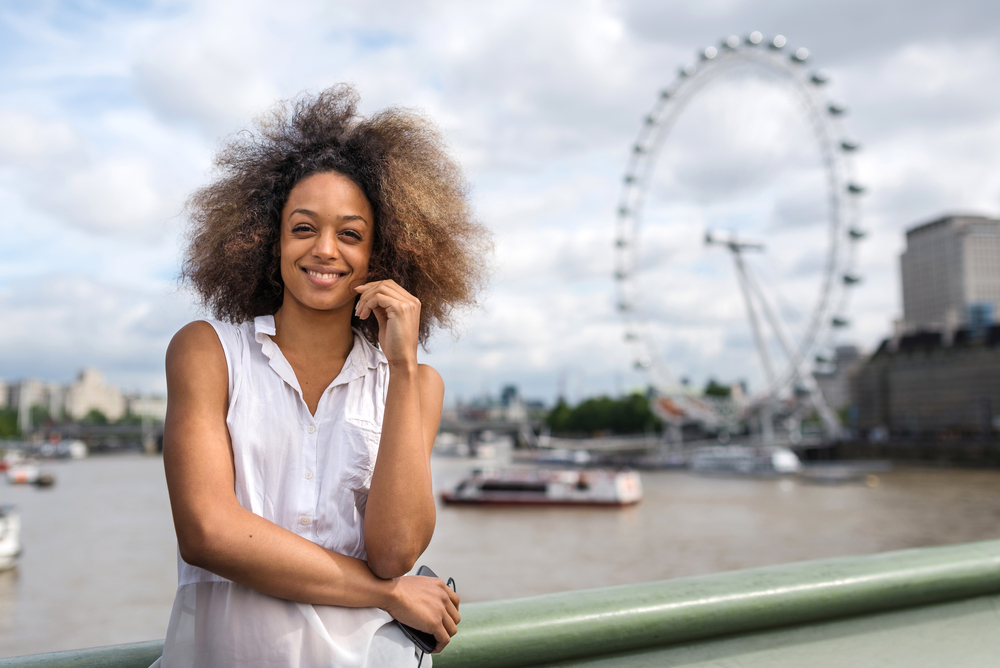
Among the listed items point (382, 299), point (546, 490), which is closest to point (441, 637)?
point (382, 299)

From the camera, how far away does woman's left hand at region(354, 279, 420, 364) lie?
91cm

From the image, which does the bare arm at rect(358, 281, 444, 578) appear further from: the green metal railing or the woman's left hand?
the green metal railing

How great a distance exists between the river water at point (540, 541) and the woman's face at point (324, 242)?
9331mm

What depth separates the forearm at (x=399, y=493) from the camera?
2.86 feet

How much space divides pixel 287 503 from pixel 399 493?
12cm

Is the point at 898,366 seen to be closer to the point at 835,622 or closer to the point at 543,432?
the point at 543,432

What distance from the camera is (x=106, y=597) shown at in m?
13.0

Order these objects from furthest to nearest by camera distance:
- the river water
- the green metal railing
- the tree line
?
the tree line, the river water, the green metal railing

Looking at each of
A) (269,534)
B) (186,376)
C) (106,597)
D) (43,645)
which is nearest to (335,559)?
(269,534)

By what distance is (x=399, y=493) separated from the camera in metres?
0.88

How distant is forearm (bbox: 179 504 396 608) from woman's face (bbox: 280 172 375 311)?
0.88 ft

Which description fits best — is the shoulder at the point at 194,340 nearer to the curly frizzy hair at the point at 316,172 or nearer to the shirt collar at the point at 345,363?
the shirt collar at the point at 345,363

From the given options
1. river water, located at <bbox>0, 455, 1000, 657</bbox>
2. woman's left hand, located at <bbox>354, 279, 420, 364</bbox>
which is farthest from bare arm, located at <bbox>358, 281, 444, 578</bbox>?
river water, located at <bbox>0, 455, 1000, 657</bbox>

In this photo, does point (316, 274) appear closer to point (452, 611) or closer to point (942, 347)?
point (452, 611)
